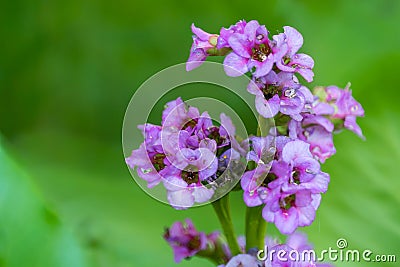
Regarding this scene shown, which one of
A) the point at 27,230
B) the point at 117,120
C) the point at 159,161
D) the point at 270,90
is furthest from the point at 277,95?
the point at 117,120

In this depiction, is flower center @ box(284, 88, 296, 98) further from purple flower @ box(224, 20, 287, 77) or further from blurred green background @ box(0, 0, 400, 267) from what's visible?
blurred green background @ box(0, 0, 400, 267)

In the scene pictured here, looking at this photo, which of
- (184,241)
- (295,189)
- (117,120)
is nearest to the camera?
(295,189)

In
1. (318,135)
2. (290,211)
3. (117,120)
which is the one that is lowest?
(290,211)

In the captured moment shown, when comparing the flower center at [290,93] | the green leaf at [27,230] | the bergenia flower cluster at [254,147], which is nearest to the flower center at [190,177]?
the bergenia flower cluster at [254,147]

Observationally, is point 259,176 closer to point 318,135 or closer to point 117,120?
point 318,135

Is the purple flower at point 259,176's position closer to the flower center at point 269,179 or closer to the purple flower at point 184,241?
the flower center at point 269,179

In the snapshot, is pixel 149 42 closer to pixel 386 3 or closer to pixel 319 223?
pixel 386 3

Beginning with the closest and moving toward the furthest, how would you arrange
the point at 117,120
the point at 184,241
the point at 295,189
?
the point at 295,189 → the point at 184,241 → the point at 117,120

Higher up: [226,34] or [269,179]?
[226,34]

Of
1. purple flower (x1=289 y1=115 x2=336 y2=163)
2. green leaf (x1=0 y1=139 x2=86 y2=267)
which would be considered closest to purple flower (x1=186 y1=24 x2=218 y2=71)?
purple flower (x1=289 y1=115 x2=336 y2=163)
